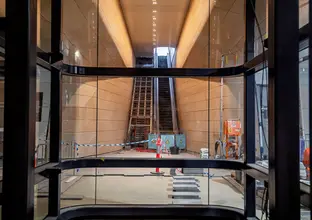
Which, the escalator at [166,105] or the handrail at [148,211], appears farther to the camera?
the escalator at [166,105]

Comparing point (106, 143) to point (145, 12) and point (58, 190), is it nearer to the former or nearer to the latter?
point (145, 12)

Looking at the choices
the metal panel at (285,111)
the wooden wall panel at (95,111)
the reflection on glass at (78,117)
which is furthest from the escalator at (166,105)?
the metal panel at (285,111)

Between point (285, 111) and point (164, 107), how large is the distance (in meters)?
11.2

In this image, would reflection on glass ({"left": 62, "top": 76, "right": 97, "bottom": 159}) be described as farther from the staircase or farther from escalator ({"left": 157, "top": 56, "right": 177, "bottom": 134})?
the staircase

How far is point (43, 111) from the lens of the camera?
13.1 feet

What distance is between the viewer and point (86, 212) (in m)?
4.06

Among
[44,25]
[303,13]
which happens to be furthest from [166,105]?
[303,13]

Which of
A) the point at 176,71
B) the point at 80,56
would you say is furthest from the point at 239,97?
the point at 80,56

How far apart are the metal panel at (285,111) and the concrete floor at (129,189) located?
2.89 m

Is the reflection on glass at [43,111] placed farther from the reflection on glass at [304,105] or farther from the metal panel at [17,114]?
the reflection on glass at [304,105]

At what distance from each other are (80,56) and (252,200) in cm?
576

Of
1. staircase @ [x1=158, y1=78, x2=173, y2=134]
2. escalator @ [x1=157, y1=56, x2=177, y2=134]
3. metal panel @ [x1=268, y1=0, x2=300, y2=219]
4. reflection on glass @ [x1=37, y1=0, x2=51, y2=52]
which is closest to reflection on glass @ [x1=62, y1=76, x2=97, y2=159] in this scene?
reflection on glass @ [x1=37, y1=0, x2=51, y2=52]

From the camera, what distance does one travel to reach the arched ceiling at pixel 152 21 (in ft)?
37.8

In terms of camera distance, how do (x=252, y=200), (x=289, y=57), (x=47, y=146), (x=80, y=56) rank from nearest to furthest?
(x=289, y=57), (x=252, y=200), (x=47, y=146), (x=80, y=56)
